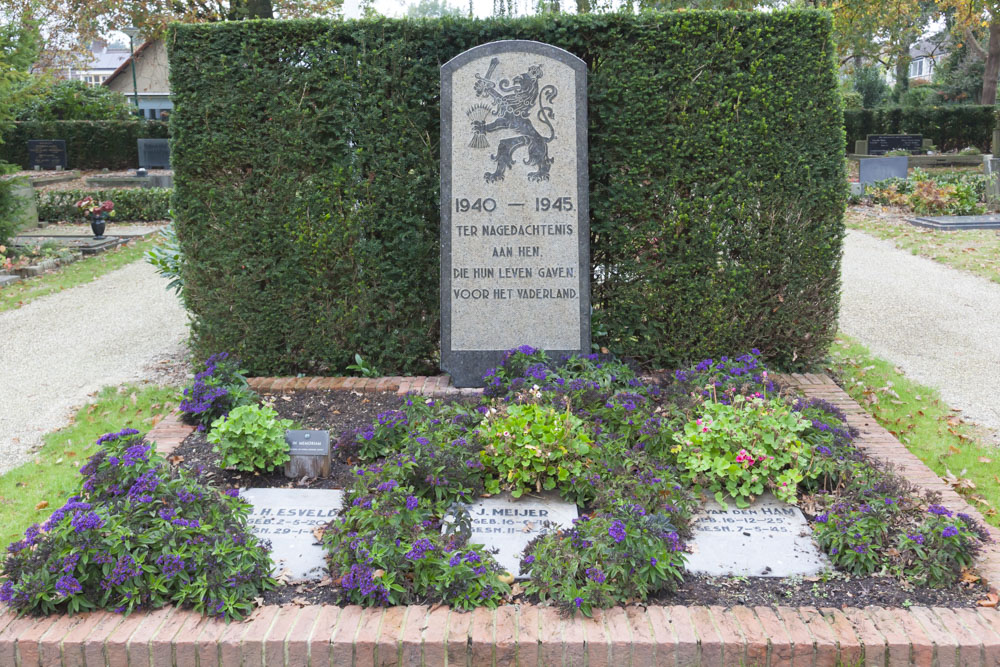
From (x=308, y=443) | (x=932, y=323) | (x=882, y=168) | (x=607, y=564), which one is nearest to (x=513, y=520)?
(x=607, y=564)

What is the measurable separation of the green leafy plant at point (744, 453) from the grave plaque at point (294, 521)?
69.9 inches

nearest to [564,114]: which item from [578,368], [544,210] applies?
[544,210]

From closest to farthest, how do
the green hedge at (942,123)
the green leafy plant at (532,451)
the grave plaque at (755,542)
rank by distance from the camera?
1. the grave plaque at (755,542)
2. the green leafy plant at (532,451)
3. the green hedge at (942,123)

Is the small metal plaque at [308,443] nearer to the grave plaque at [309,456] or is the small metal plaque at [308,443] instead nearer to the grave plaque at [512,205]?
the grave plaque at [309,456]

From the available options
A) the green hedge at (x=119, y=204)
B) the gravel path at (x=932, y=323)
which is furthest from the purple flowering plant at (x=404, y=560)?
the green hedge at (x=119, y=204)

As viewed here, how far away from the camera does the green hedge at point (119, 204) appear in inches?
706

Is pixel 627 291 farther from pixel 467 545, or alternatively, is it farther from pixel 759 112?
pixel 467 545

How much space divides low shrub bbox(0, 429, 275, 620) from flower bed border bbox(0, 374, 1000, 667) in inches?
2.7

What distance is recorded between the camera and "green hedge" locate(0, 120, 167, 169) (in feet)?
96.3

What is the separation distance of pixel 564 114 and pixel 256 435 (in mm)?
3020

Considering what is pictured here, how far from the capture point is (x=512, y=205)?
19.5ft

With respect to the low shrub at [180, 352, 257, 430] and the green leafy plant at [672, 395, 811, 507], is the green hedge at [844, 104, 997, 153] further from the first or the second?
the low shrub at [180, 352, 257, 430]

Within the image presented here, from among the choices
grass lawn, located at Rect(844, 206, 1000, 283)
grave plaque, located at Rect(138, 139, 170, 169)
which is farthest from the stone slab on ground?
grave plaque, located at Rect(138, 139, 170, 169)

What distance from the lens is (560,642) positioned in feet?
9.91
